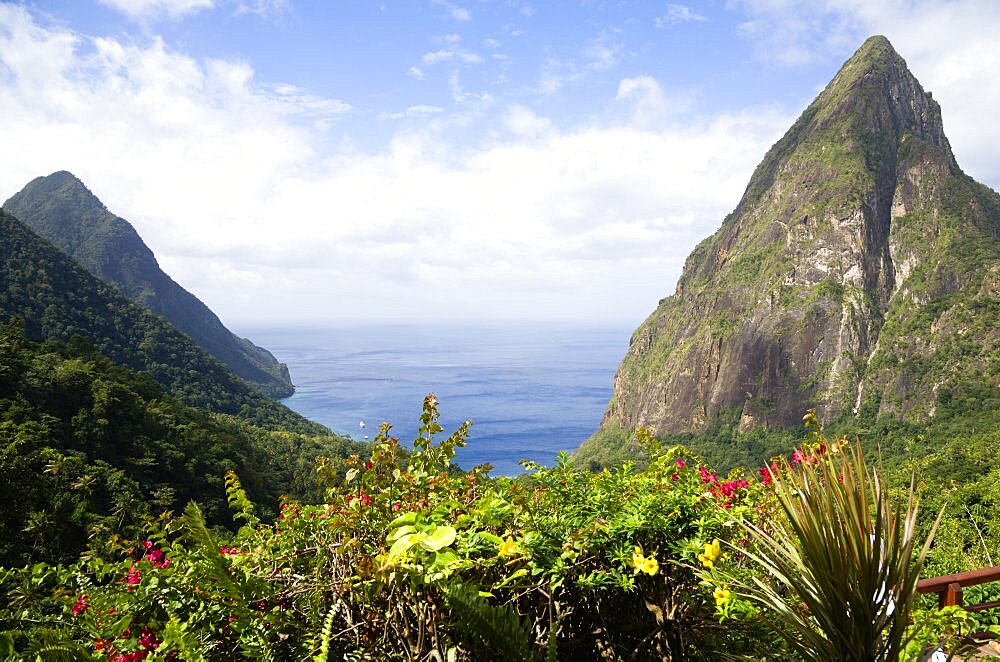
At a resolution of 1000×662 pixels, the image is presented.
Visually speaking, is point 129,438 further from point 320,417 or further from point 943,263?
point 943,263

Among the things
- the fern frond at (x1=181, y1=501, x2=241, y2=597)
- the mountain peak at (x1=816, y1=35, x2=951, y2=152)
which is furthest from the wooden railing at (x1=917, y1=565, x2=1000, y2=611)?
the mountain peak at (x1=816, y1=35, x2=951, y2=152)

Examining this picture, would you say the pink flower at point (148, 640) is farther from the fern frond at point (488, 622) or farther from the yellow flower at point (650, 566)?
the yellow flower at point (650, 566)

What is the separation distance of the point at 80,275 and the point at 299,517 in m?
69.5

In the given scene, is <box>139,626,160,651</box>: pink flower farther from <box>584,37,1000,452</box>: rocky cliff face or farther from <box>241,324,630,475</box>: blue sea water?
<box>584,37,1000,452</box>: rocky cliff face

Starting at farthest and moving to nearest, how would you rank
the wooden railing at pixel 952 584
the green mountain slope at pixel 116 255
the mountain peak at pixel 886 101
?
the green mountain slope at pixel 116 255 < the mountain peak at pixel 886 101 < the wooden railing at pixel 952 584

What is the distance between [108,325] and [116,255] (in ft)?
237

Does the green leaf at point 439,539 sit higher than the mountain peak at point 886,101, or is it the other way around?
the mountain peak at point 886,101

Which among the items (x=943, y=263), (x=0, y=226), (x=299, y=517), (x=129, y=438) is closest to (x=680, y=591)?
(x=299, y=517)

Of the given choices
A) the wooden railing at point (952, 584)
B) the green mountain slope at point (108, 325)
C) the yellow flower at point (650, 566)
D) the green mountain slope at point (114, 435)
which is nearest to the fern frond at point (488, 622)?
the yellow flower at point (650, 566)

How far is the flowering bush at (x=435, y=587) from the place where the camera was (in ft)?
4.19

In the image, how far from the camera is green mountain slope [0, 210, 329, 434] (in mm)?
47594

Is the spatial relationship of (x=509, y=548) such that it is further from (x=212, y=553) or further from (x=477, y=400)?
(x=477, y=400)

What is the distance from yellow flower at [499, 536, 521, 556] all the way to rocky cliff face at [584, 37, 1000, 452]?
85325mm

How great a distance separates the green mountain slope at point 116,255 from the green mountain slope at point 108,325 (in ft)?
155
